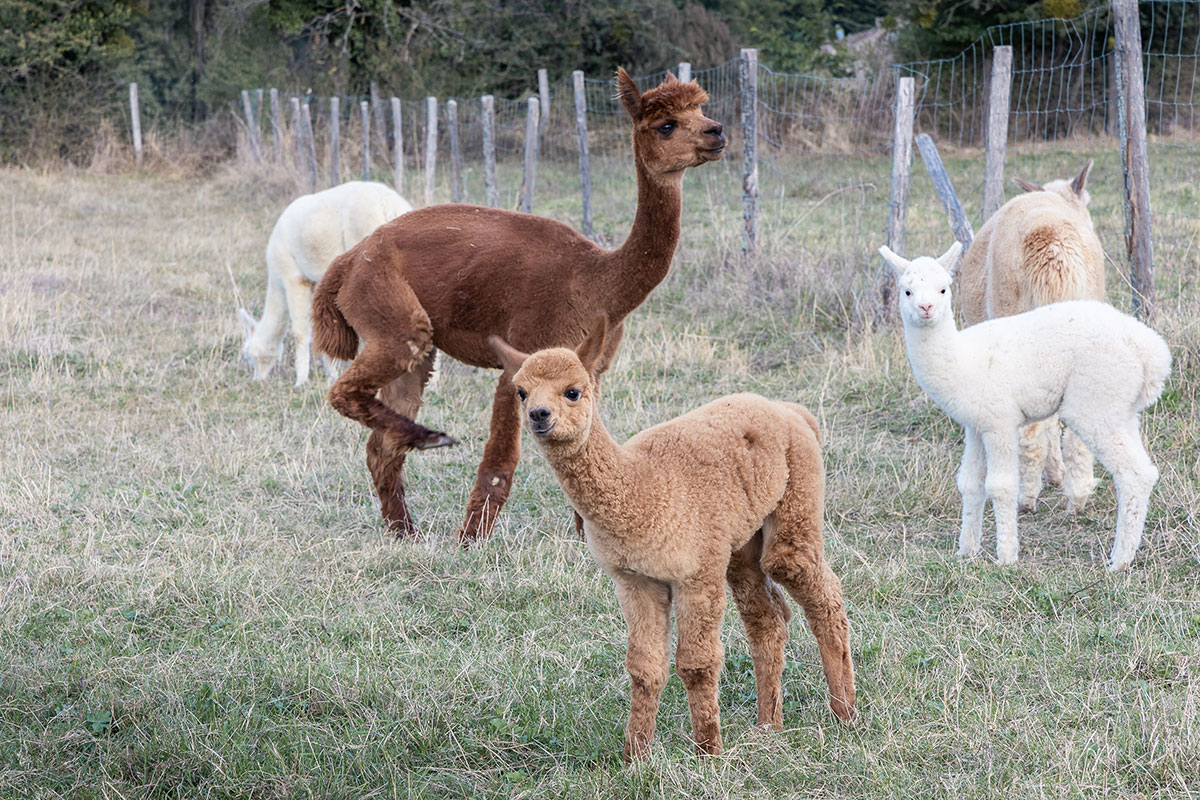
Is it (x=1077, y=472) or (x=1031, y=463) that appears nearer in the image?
(x=1077, y=472)

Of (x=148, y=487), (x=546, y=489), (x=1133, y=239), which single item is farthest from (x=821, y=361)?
(x=148, y=487)

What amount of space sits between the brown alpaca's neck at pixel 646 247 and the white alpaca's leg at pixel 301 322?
13.1 ft

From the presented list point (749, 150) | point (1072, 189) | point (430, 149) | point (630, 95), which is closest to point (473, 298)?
point (630, 95)

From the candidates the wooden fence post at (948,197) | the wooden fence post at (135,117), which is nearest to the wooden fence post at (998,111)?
the wooden fence post at (948,197)

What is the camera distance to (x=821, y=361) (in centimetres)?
765

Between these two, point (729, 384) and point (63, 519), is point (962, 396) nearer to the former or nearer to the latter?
point (729, 384)

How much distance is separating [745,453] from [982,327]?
2.17 m

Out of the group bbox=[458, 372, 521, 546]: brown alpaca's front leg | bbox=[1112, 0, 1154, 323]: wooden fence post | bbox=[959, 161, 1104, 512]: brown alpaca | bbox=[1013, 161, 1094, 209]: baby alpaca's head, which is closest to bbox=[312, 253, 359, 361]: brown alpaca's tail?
bbox=[458, 372, 521, 546]: brown alpaca's front leg

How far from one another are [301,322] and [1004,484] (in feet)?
17.7

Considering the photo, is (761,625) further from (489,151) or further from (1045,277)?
(489,151)

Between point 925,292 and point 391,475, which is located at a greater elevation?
point 925,292

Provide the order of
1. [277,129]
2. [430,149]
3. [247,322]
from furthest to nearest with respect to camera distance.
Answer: [277,129]
[430,149]
[247,322]

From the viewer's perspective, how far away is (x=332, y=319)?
5445 millimetres

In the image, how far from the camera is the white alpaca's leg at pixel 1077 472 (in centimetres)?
521
